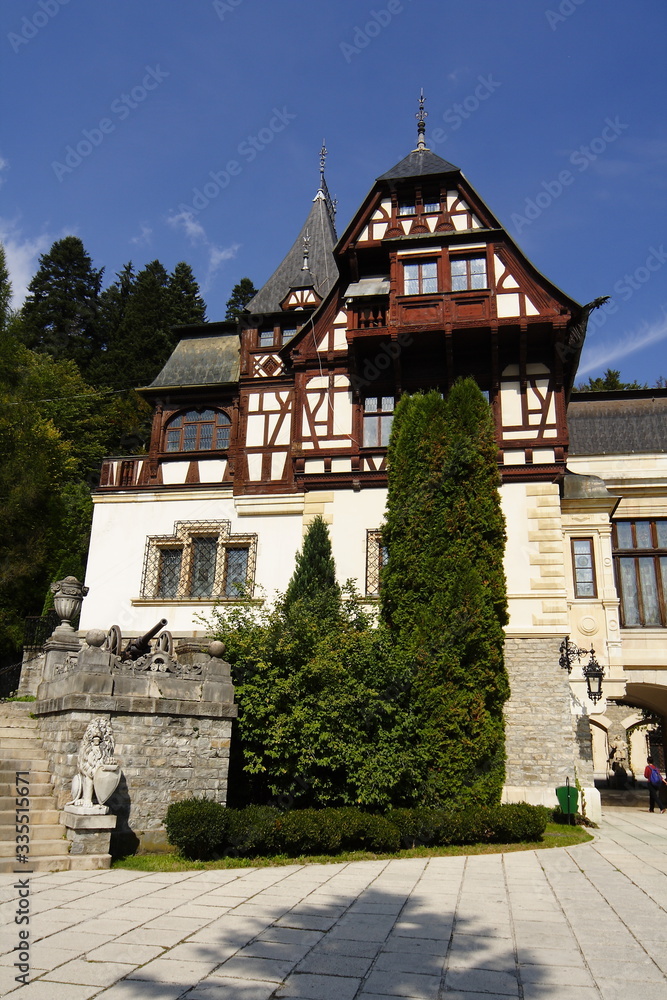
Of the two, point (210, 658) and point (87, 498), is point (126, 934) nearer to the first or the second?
point (210, 658)

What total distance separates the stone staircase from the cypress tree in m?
6.52

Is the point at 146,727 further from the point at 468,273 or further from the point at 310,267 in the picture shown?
the point at 310,267

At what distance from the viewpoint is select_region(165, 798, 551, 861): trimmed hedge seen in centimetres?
1084

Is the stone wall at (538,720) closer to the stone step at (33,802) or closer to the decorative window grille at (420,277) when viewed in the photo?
the decorative window grille at (420,277)

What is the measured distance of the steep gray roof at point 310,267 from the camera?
24328 mm

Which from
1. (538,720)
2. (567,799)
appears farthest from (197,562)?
(567,799)

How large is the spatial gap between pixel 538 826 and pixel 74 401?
31185 millimetres

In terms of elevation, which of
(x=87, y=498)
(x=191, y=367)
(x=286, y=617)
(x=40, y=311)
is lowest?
(x=286, y=617)

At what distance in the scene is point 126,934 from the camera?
21.8ft

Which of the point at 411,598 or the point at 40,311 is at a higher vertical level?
the point at 40,311

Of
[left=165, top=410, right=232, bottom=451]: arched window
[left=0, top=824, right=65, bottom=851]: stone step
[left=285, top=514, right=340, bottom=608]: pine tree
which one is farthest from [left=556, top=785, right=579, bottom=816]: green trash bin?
[left=165, top=410, right=232, bottom=451]: arched window

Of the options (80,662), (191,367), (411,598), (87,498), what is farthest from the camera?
(87,498)

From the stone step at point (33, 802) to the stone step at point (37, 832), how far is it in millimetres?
403

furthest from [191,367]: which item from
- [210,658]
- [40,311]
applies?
[40,311]
